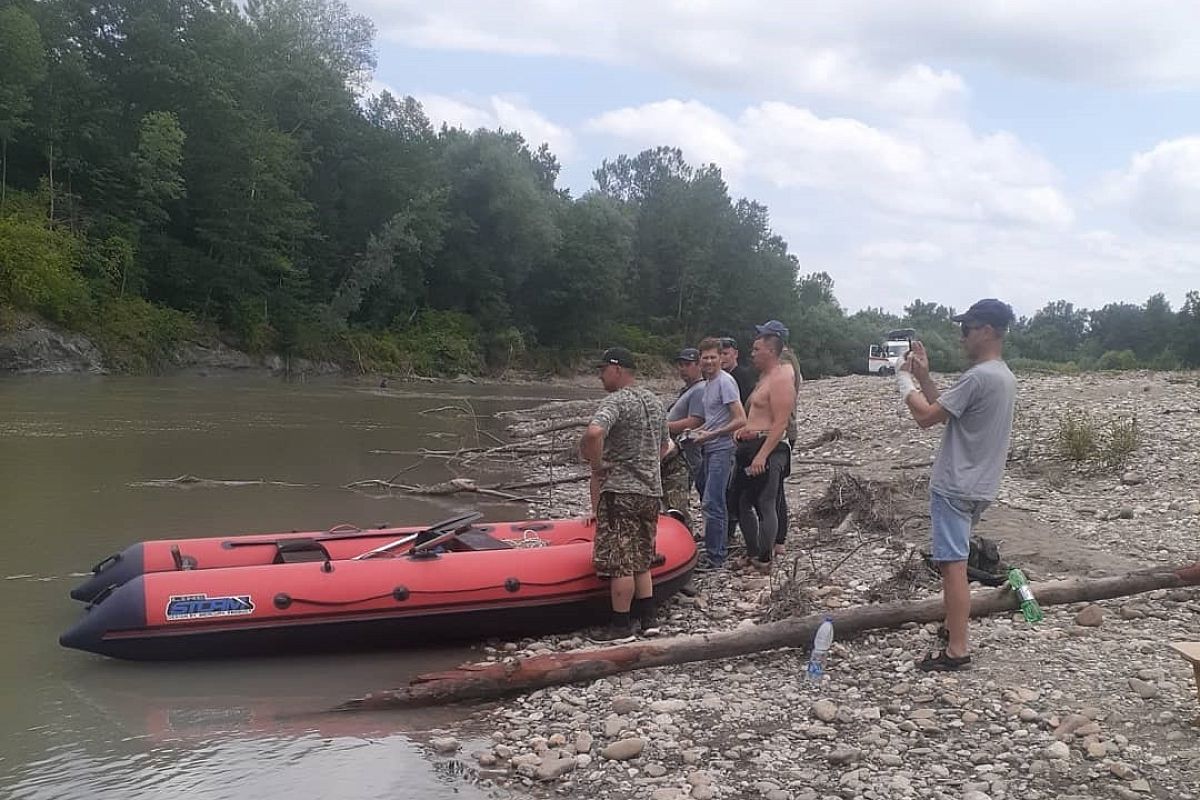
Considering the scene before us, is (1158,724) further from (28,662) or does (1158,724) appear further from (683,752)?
(28,662)

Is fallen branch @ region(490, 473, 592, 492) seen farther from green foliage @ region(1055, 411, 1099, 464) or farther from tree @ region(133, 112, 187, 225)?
tree @ region(133, 112, 187, 225)

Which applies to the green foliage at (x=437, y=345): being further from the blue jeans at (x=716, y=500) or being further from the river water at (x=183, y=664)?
the blue jeans at (x=716, y=500)

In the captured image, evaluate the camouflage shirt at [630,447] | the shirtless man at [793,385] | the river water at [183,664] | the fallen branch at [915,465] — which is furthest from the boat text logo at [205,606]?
the fallen branch at [915,465]

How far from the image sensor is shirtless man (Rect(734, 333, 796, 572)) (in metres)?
6.18

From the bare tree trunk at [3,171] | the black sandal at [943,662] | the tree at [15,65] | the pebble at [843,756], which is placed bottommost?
the pebble at [843,756]

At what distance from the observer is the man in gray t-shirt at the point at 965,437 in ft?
13.5

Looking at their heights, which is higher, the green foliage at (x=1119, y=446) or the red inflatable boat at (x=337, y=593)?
the green foliage at (x=1119, y=446)

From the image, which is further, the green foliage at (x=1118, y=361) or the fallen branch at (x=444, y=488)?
the green foliage at (x=1118, y=361)

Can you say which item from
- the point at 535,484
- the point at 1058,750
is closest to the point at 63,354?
the point at 535,484

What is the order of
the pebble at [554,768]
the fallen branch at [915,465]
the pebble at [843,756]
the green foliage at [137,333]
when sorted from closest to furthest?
the pebble at [843,756] < the pebble at [554,768] < the fallen branch at [915,465] < the green foliage at [137,333]

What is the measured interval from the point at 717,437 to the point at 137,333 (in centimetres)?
2737

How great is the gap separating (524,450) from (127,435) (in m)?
6.31

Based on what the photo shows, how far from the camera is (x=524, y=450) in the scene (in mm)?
13727

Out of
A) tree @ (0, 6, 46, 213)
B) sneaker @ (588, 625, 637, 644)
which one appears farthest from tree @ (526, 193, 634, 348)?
sneaker @ (588, 625, 637, 644)
